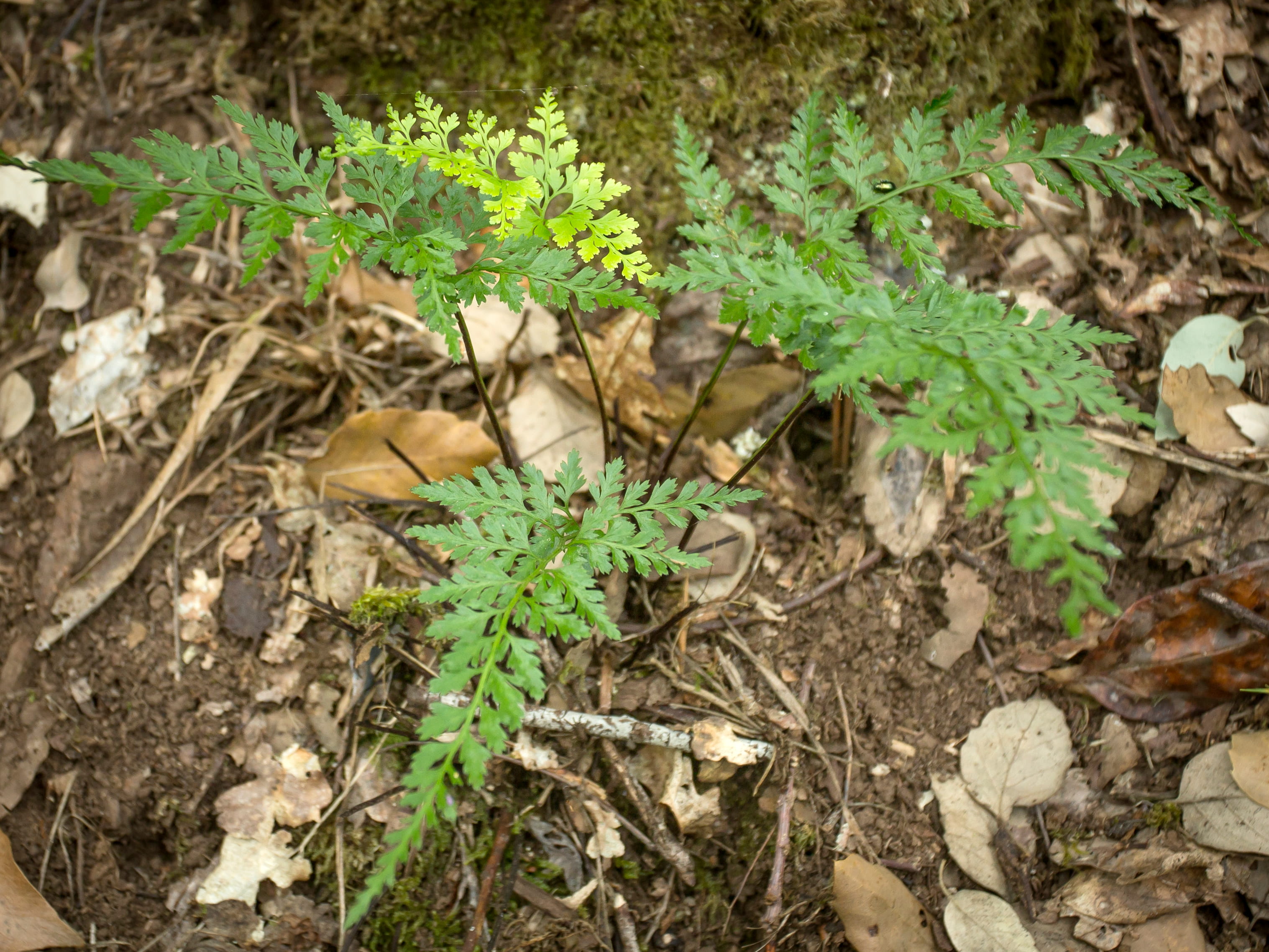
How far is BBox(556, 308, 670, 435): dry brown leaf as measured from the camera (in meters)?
2.94

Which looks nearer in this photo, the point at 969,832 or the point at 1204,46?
the point at 969,832

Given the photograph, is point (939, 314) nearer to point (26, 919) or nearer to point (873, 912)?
point (873, 912)

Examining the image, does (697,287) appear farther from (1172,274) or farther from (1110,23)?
(1110,23)

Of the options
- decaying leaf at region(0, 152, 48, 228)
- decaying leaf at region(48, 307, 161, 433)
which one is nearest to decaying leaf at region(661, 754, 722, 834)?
decaying leaf at region(48, 307, 161, 433)

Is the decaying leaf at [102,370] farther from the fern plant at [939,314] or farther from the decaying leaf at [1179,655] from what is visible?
the decaying leaf at [1179,655]

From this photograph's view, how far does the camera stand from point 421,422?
2834mm

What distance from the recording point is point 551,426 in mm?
2977

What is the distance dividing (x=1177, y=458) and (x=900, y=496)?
0.89 meters

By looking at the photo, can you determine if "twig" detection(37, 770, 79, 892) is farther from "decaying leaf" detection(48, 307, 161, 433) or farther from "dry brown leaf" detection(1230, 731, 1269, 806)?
"dry brown leaf" detection(1230, 731, 1269, 806)

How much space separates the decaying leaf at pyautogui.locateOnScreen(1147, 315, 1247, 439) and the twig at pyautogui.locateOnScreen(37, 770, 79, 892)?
371 cm

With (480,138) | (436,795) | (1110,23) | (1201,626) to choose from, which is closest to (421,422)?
(480,138)

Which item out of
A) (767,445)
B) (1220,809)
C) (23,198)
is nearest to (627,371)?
(767,445)

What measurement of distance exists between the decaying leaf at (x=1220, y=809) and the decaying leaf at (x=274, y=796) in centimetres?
257

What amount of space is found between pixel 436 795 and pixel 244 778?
4.53 ft
